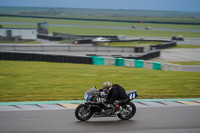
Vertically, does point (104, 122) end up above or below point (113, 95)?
below

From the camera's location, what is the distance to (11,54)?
Result: 20.2 meters

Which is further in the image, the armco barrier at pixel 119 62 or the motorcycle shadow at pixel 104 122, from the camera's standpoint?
the armco barrier at pixel 119 62

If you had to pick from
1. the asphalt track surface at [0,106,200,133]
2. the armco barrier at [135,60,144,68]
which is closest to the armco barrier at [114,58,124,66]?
the armco barrier at [135,60,144,68]

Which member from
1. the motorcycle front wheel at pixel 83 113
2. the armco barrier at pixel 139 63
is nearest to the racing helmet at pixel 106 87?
the motorcycle front wheel at pixel 83 113

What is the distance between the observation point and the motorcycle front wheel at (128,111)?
25.7 feet

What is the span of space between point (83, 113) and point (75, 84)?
16.3 ft

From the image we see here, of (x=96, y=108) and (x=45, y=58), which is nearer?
(x=96, y=108)

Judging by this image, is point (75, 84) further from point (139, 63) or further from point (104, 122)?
point (139, 63)

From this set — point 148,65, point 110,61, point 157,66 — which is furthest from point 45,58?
point 157,66

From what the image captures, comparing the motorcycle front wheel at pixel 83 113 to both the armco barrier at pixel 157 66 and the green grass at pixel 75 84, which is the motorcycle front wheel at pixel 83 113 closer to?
the green grass at pixel 75 84

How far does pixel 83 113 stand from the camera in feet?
24.5

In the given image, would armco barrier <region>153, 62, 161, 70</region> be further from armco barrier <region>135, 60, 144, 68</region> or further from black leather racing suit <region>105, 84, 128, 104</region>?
black leather racing suit <region>105, 84, 128, 104</region>

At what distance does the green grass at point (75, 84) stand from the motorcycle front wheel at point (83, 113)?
8.99 feet

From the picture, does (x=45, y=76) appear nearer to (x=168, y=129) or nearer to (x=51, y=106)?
(x=51, y=106)
